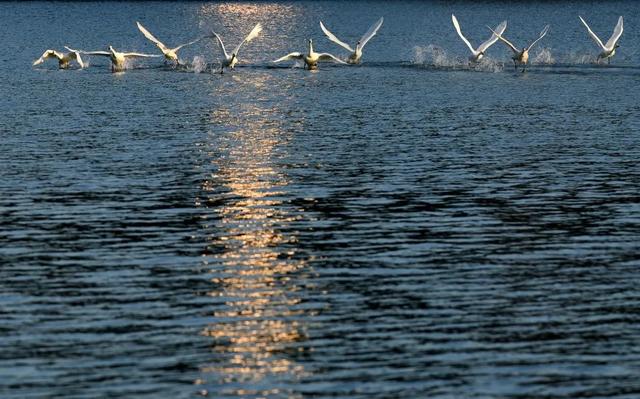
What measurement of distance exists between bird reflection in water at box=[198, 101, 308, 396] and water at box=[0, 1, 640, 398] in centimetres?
7

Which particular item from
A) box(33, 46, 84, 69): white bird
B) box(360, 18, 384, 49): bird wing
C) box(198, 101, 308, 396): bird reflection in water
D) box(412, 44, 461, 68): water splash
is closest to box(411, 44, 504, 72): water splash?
box(412, 44, 461, 68): water splash

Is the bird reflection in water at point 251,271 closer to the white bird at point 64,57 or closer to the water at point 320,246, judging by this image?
the water at point 320,246

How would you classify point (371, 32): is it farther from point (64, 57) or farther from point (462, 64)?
point (64, 57)

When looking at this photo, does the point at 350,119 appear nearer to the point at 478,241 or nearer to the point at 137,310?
the point at 478,241

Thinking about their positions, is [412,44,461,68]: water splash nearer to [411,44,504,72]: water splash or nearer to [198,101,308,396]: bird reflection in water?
[411,44,504,72]: water splash

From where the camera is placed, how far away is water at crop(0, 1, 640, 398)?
71.3ft

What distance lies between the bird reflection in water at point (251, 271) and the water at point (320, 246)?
7 cm

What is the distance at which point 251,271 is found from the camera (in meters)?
28.9

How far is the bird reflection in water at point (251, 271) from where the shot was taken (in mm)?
21938

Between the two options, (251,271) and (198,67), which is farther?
(198,67)

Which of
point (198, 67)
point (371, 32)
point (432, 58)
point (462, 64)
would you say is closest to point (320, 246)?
point (198, 67)

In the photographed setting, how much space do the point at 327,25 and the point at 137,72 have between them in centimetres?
9851

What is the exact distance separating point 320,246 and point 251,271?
284 cm

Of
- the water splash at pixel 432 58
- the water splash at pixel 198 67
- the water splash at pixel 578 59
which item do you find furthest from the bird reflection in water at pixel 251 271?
the water splash at pixel 578 59
